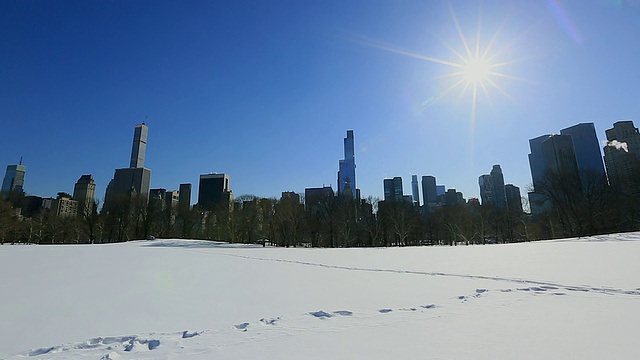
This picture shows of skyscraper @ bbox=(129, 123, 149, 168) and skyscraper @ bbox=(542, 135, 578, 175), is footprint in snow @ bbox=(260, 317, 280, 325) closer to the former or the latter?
skyscraper @ bbox=(542, 135, 578, 175)

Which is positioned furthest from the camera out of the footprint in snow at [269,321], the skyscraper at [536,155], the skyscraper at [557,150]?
the skyscraper at [536,155]

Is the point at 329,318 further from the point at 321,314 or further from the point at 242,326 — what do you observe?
the point at 242,326

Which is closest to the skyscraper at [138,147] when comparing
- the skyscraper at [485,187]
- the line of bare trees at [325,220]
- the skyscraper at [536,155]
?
the line of bare trees at [325,220]

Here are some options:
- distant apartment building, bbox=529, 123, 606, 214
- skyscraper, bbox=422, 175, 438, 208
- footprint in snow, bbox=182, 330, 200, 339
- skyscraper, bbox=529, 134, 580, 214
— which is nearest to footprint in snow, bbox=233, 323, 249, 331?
footprint in snow, bbox=182, 330, 200, 339

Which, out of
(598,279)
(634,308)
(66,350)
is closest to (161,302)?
(66,350)

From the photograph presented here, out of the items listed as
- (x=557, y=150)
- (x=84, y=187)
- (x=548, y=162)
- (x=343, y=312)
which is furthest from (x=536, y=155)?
(x=84, y=187)

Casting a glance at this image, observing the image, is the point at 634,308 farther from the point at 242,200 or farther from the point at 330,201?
the point at 242,200

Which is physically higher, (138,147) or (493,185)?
(138,147)

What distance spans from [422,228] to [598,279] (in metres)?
52.9

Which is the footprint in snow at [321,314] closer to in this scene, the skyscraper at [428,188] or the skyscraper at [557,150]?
the skyscraper at [557,150]

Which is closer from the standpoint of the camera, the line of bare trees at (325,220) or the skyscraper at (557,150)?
the line of bare trees at (325,220)

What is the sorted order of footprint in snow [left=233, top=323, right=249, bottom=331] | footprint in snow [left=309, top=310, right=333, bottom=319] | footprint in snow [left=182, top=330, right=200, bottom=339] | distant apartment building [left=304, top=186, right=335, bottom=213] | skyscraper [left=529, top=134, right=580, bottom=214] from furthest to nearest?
distant apartment building [left=304, top=186, right=335, bottom=213] → skyscraper [left=529, top=134, right=580, bottom=214] → footprint in snow [left=309, top=310, right=333, bottom=319] → footprint in snow [left=233, top=323, right=249, bottom=331] → footprint in snow [left=182, top=330, right=200, bottom=339]

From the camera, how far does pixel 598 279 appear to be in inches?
263

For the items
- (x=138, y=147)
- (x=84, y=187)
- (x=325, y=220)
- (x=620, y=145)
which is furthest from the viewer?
(x=138, y=147)
